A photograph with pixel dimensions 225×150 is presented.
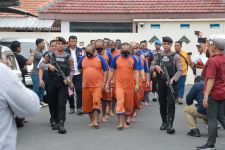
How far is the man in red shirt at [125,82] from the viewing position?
35.9 feet

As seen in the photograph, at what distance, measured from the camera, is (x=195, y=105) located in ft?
32.6

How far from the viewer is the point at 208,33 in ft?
77.9

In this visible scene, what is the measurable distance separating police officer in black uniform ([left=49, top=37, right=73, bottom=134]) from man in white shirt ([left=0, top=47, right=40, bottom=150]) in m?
6.49

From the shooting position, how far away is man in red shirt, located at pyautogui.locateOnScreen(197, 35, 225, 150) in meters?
8.20

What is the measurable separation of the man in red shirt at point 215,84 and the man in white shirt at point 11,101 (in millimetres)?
4847

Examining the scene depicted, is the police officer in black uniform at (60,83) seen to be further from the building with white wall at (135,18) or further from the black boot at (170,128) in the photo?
the building with white wall at (135,18)

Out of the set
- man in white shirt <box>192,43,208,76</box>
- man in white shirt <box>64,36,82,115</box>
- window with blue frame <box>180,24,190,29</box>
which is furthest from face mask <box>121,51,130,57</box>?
window with blue frame <box>180,24,190,29</box>

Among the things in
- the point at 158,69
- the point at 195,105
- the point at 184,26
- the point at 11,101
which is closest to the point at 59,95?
the point at 158,69

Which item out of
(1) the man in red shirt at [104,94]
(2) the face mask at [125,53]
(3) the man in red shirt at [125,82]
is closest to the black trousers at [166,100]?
(3) the man in red shirt at [125,82]

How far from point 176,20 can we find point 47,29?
5985 mm

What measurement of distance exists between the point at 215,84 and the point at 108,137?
8.50ft

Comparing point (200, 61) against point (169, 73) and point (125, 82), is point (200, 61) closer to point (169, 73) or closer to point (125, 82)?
point (169, 73)

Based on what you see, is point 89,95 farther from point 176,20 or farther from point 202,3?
point 202,3

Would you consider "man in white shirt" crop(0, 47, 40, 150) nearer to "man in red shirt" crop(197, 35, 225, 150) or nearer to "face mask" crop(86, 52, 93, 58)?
"man in red shirt" crop(197, 35, 225, 150)
